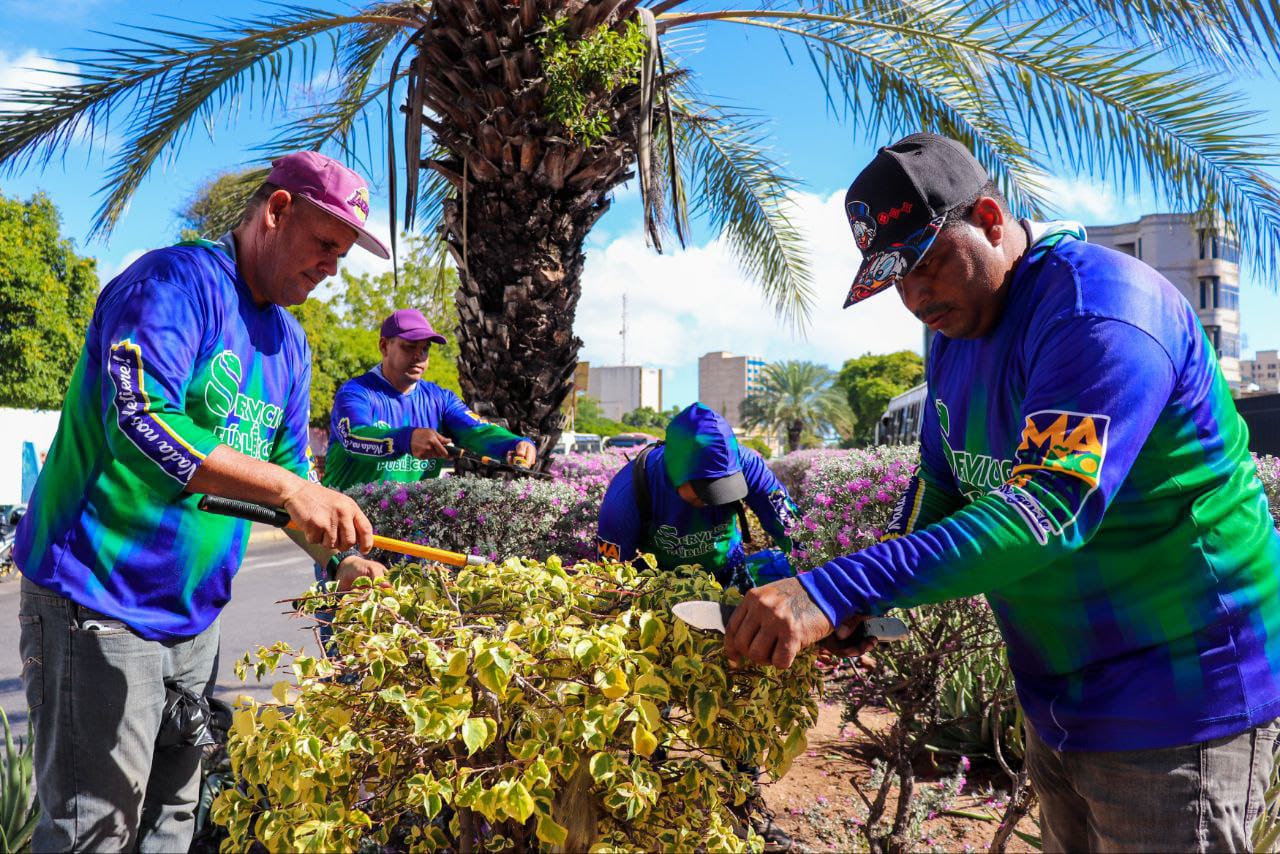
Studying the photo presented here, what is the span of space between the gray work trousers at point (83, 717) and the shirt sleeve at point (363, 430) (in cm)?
256

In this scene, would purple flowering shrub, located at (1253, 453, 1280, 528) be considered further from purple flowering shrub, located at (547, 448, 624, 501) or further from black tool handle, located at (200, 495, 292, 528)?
black tool handle, located at (200, 495, 292, 528)

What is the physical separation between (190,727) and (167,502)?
623mm

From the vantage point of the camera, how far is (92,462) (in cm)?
218

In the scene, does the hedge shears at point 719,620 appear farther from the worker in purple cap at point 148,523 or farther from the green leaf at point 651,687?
the worker in purple cap at point 148,523

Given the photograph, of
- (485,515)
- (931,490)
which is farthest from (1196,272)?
(931,490)

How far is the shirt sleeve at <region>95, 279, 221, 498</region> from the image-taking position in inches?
78.3

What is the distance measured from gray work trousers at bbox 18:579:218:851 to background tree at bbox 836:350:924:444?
5660cm

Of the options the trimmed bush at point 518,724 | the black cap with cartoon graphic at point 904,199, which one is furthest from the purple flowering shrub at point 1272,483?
the trimmed bush at point 518,724

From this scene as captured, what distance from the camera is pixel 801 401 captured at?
59.9 meters

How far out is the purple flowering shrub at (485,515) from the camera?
5.54 metres

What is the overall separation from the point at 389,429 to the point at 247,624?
4.84 metres

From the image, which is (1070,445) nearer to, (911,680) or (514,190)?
(911,680)

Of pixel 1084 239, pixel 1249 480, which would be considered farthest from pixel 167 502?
pixel 1249 480

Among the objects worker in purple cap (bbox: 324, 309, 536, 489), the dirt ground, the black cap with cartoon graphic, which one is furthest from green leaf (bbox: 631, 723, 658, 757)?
worker in purple cap (bbox: 324, 309, 536, 489)
